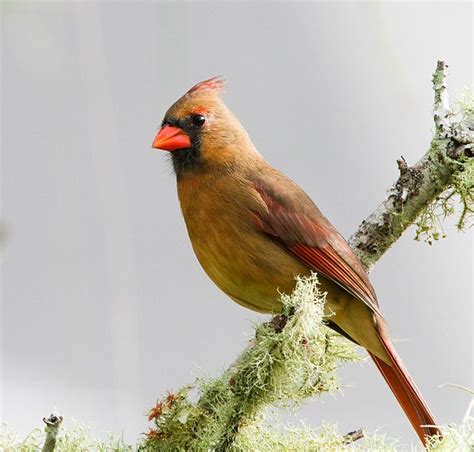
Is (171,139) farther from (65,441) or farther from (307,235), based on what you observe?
(65,441)

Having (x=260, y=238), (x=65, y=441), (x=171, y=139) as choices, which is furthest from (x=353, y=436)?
(x=171, y=139)

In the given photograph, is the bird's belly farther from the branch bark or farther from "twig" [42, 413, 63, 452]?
"twig" [42, 413, 63, 452]

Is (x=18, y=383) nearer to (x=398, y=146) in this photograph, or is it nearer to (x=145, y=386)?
(x=145, y=386)

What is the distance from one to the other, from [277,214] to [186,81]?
7.29ft

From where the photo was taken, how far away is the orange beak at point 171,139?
Answer: 11.3 feet

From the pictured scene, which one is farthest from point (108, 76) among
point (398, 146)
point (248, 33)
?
point (398, 146)

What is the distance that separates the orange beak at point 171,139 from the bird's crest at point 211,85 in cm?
16

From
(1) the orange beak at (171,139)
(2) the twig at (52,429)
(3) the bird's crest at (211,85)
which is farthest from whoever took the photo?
(3) the bird's crest at (211,85)

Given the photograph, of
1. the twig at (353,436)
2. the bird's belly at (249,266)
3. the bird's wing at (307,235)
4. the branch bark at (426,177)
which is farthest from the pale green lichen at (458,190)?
the twig at (353,436)

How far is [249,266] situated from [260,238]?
12 centimetres

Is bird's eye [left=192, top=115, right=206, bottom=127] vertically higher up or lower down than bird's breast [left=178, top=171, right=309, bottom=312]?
higher up

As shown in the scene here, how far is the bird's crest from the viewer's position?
358cm

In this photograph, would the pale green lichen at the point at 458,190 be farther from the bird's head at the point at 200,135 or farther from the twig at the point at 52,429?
the twig at the point at 52,429

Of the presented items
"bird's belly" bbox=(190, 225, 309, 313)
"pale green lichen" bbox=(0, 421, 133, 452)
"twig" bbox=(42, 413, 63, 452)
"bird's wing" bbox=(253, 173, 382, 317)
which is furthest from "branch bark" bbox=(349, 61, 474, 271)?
"twig" bbox=(42, 413, 63, 452)
